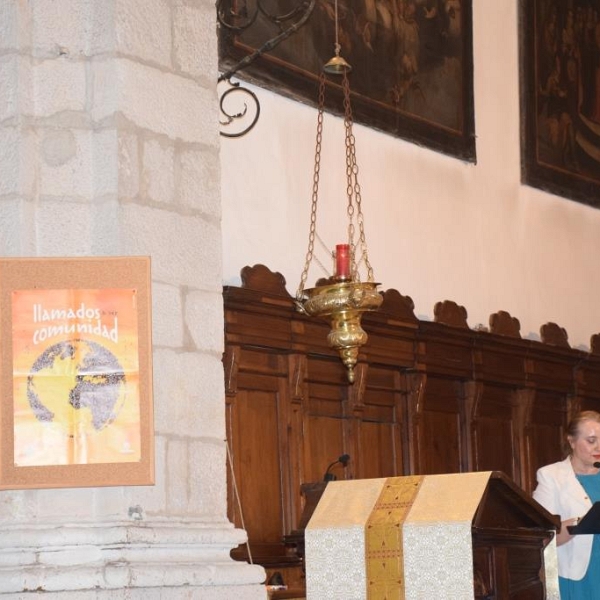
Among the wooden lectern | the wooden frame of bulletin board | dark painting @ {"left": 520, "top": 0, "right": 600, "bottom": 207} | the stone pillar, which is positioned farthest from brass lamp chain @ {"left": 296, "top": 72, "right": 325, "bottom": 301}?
the wooden frame of bulletin board

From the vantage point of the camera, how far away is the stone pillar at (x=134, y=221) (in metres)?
4.62

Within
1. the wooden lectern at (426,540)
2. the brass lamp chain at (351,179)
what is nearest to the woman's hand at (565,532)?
the wooden lectern at (426,540)

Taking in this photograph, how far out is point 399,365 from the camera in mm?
9234

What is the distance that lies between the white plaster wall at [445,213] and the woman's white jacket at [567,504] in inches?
77.7

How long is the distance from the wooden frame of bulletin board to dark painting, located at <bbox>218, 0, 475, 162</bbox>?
3528mm

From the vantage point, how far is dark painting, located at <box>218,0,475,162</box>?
8.40 m

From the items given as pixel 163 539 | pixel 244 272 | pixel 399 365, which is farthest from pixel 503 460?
pixel 163 539

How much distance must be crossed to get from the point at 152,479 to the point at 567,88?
8035mm

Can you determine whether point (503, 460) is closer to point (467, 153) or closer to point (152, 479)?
point (467, 153)

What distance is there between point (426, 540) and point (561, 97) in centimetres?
690

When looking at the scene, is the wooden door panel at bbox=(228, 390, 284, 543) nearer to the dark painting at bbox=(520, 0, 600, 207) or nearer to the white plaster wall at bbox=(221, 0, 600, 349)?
the white plaster wall at bbox=(221, 0, 600, 349)

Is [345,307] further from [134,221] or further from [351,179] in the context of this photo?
[134,221]

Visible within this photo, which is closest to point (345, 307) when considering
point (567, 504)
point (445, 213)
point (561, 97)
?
point (567, 504)

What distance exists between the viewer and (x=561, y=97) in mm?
11625
